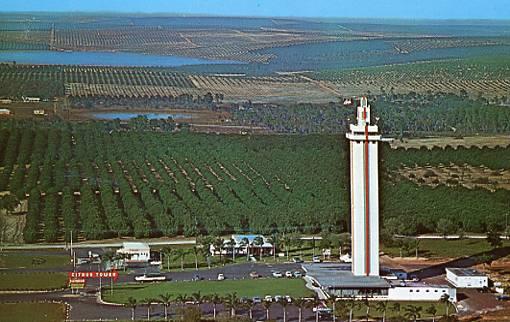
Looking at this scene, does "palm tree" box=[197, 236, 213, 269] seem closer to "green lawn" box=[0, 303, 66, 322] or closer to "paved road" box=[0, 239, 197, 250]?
"paved road" box=[0, 239, 197, 250]

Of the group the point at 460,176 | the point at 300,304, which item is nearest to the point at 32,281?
the point at 300,304

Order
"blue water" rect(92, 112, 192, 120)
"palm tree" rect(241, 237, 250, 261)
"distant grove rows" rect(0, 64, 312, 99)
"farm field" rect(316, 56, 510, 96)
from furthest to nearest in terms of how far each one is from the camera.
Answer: "farm field" rect(316, 56, 510, 96), "distant grove rows" rect(0, 64, 312, 99), "blue water" rect(92, 112, 192, 120), "palm tree" rect(241, 237, 250, 261)

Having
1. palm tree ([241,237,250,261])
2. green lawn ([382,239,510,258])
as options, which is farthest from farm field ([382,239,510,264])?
palm tree ([241,237,250,261])

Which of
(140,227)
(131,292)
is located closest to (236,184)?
(140,227)

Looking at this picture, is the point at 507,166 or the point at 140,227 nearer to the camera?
the point at 140,227

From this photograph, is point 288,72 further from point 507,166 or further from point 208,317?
point 208,317

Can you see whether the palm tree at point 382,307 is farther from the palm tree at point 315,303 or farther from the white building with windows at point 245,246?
the white building with windows at point 245,246

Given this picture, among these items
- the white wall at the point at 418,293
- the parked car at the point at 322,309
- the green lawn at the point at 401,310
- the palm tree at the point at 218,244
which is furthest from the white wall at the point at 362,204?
the palm tree at the point at 218,244
